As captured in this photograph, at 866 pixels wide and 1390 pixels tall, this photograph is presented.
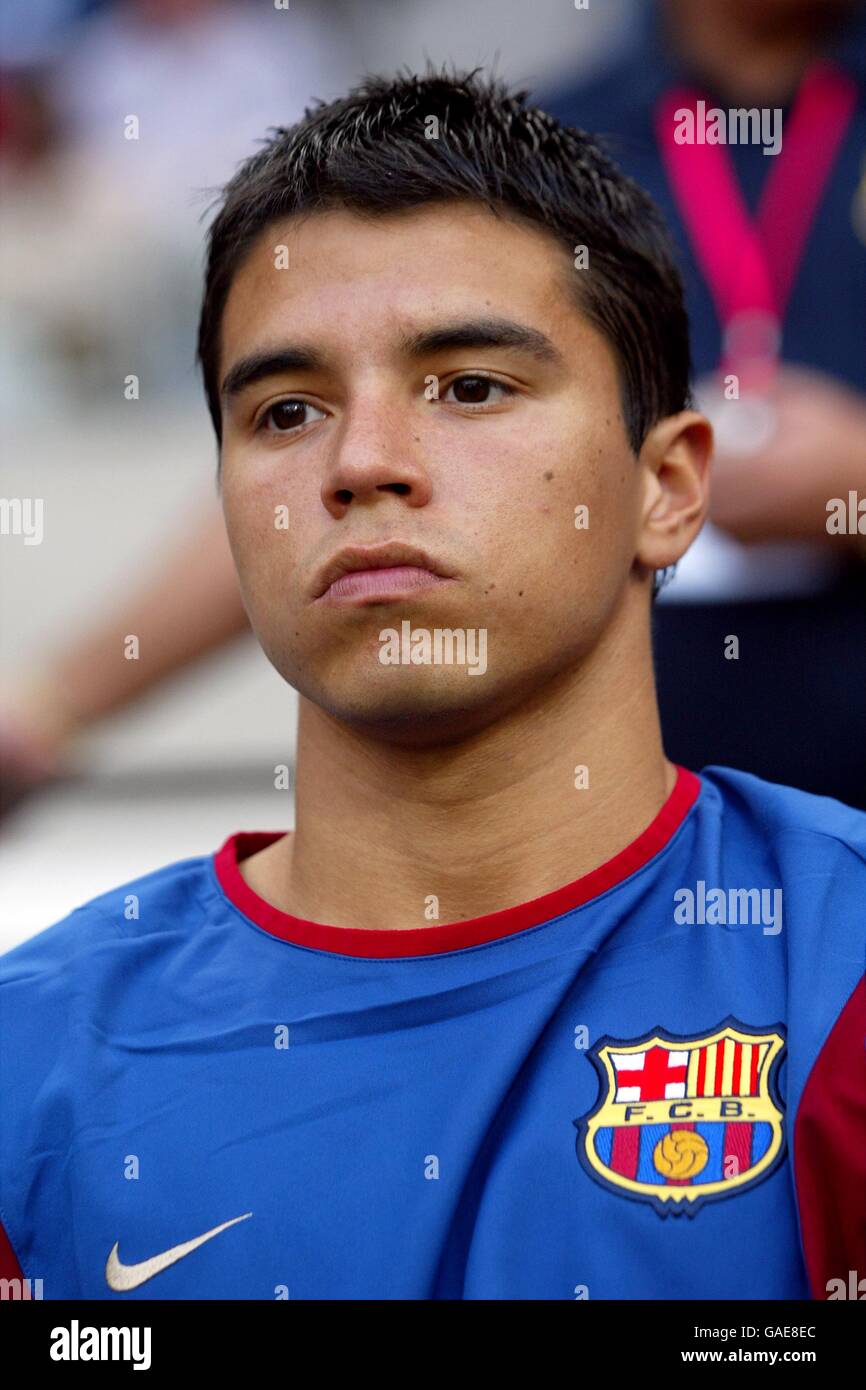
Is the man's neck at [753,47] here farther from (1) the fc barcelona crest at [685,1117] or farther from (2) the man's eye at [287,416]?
(1) the fc barcelona crest at [685,1117]

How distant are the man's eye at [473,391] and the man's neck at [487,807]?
24cm

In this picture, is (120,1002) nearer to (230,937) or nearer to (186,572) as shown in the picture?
(230,937)

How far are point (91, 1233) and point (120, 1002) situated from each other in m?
0.22

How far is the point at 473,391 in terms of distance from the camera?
142cm

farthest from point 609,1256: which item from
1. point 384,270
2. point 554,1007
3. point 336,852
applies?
point 384,270

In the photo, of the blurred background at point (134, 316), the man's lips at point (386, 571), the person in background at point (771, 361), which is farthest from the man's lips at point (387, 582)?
the blurred background at point (134, 316)

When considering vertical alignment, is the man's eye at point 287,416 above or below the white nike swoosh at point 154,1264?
above

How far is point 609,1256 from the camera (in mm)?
1222

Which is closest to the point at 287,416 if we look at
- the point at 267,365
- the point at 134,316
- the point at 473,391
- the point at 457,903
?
Answer: the point at 267,365

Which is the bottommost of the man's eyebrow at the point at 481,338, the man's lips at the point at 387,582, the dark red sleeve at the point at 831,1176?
the dark red sleeve at the point at 831,1176

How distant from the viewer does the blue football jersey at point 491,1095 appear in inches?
48.3

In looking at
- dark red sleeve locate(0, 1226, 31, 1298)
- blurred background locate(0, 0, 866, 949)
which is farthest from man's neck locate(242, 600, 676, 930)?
blurred background locate(0, 0, 866, 949)

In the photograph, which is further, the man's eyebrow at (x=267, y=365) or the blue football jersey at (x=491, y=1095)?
the man's eyebrow at (x=267, y=365)

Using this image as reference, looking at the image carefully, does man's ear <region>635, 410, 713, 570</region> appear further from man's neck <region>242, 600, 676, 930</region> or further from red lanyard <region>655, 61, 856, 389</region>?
red lanyard <region>655, 61, 856, 389</region>
